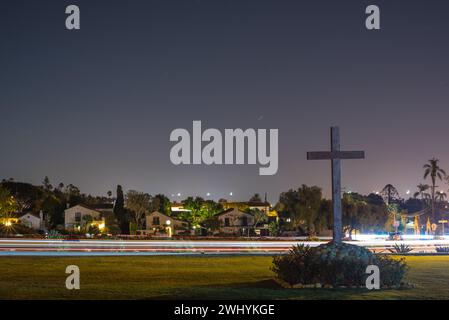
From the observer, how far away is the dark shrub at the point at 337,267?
1905 centimetres

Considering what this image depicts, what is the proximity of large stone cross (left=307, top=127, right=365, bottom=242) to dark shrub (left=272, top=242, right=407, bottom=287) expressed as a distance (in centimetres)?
128

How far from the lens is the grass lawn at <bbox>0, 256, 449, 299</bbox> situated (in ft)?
57.3

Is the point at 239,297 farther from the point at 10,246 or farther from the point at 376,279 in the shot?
the point at 10,246

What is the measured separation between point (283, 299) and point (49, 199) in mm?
94991

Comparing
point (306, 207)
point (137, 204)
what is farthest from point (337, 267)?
point (137, 204)

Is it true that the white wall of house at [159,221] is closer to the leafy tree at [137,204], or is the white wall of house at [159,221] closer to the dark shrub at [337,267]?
the leafy tree at [137,204]

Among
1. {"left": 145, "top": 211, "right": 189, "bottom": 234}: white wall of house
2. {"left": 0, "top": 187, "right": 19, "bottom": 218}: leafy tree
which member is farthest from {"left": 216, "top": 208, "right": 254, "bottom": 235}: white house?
{"left": 0, "top": 187, "right": 19, "bottom": 218}: leafy tree

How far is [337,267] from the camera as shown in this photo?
19.1 m

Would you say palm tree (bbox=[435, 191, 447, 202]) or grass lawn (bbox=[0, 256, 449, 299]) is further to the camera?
palm tree (bbox=[435, 191, 447, 202])

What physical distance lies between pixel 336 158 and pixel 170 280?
6.67 metres

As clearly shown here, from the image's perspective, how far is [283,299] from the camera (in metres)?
16.6

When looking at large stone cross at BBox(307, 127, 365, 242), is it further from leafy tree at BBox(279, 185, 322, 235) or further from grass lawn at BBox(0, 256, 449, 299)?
leafy tree at BBox(279, 185, 322, 235)

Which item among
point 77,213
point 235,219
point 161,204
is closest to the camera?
point 77,213

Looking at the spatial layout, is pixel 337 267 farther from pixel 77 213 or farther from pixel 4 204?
pixel 77 213
